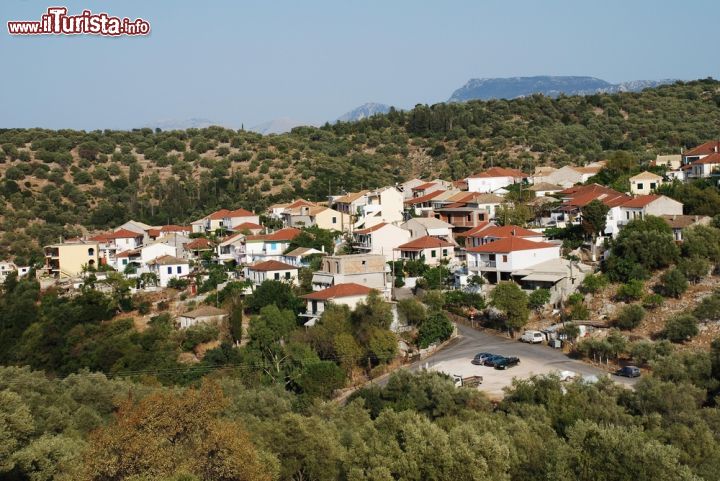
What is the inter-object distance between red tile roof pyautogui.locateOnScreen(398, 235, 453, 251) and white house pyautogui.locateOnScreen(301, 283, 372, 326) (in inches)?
263

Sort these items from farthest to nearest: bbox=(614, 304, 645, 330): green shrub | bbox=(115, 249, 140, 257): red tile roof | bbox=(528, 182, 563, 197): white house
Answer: bbox=(528, 182, 563, 197): white house → bbox=(115, 249, 140, 257): red tile roof → bbox=(614, 304, 645, 330): green shrub

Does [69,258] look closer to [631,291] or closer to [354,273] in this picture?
[354,273]

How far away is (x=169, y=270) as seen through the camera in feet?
158

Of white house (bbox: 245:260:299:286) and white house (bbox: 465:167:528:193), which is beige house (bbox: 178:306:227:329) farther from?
white house (bbox: 465:167:528:193)

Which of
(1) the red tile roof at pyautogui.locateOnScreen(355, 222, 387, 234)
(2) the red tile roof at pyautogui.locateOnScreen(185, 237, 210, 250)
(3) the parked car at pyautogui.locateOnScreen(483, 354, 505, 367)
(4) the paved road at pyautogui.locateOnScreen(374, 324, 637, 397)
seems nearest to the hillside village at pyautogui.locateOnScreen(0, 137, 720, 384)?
(2) the red tile roof at pyautogui.locateOnScreen(185, 237, 210, 250)

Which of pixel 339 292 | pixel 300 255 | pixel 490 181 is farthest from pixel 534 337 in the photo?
pixel 490 181

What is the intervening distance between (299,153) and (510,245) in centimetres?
4954

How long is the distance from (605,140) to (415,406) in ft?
206

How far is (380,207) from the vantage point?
181 feet

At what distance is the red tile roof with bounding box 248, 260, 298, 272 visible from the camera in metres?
43.6

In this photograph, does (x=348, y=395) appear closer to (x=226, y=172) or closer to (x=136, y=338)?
(x=136, y=338)

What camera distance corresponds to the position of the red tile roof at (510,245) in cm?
3931

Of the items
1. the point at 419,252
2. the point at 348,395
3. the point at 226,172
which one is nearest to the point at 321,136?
the point at 226,172

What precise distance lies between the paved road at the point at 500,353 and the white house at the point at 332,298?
489cm
